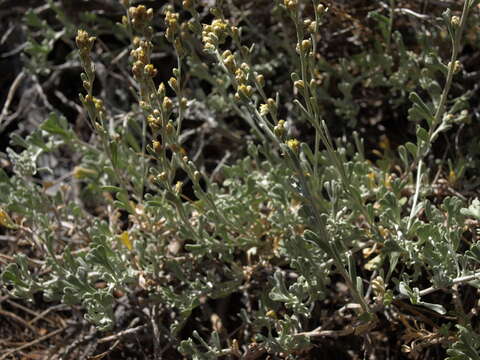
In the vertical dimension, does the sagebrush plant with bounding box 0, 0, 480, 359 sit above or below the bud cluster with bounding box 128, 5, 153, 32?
below

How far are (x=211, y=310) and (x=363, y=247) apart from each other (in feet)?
2.16

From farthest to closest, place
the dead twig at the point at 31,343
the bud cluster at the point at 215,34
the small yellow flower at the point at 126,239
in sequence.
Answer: the dead twig at the point at 31,343 < the small yellow flower at the point at 126,239 < the bud cluster at the point at 215,34

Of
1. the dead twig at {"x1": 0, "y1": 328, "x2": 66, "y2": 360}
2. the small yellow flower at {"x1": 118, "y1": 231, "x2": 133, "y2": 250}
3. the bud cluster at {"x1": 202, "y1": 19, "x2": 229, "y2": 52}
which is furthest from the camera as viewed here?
the dead twig at {"x1": 0, "y1": 328, "x2": 66, "y2": 360}

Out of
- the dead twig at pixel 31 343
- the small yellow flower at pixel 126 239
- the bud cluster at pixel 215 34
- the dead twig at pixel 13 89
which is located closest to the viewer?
the bud cluster at pixel 215 34

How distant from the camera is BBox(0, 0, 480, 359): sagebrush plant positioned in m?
1.83

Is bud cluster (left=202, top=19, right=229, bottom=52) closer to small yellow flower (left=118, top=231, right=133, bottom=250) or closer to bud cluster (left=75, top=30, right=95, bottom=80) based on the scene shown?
bud cluster (left=75, top=30, right=95, bottom=80)

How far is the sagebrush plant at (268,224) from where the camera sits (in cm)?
183

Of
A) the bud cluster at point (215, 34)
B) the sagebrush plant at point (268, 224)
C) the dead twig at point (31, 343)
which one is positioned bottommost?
the dead twig at point (31, 343)


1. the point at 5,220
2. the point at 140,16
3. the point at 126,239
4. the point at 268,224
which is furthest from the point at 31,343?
the point at 140,16

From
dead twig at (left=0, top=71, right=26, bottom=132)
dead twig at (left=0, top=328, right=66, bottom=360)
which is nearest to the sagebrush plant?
dead twig at (left=0, top=328, right=66, bottom=360)

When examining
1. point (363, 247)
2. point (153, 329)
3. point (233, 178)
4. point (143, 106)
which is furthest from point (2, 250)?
point (363, 247)

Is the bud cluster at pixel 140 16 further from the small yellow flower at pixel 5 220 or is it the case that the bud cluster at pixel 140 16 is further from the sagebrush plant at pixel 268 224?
the small yellow flower at pixel 5 220

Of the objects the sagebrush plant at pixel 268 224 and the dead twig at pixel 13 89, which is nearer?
the sagebrush plant at pixel 268 224

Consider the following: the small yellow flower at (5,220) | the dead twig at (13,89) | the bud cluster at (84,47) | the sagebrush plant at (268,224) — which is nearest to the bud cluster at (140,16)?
the sagebrush plant at (268,224)
